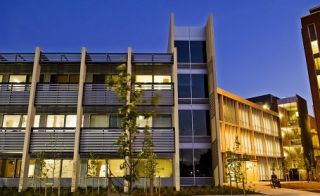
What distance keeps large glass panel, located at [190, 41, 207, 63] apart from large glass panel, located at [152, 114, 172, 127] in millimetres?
7092

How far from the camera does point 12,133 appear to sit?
27.5 meters

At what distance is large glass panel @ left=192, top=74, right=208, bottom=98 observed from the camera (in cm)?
3272

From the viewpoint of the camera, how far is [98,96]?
2856 cm

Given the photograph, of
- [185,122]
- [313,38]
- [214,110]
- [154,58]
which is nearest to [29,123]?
[154,58]

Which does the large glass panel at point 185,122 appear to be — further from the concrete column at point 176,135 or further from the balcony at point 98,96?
the balcony at point 98,96

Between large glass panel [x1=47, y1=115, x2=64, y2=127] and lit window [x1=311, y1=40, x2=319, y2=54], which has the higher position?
lit window [x1=311, y1=40, x2=319, y2=54]

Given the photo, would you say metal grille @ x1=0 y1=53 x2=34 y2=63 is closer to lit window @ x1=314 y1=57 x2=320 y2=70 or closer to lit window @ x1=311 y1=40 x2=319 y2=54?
lit window @ x1=314 y1=57 x2=320 y2=70

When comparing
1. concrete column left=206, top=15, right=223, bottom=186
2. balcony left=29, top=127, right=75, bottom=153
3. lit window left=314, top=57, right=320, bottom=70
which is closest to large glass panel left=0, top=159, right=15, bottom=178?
balcony left=29, top=127, right=75, bottom=153

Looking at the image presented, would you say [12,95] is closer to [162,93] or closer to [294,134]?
[162,93]

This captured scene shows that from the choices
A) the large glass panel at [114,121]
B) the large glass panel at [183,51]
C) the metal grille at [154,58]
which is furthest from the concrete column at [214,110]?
the large glass panel at [114,121]

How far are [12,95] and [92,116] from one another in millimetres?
7400

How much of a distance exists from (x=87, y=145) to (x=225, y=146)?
2276cm

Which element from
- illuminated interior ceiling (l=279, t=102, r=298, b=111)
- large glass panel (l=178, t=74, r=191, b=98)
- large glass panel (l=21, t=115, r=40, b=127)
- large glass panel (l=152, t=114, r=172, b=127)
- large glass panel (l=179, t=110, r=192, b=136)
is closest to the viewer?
large glass panel (l=21, t=115, r=40, b=127)

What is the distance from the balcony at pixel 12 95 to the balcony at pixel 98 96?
5.46 m
